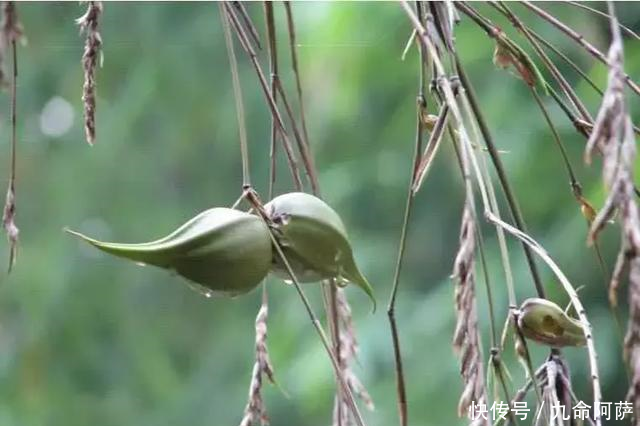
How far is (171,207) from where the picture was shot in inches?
90.3

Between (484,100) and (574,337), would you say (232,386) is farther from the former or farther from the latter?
(574,337)

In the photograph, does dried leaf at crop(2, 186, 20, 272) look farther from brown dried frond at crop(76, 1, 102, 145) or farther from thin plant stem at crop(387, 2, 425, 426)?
thin plant stem at crop(387, 2, 425, 426)

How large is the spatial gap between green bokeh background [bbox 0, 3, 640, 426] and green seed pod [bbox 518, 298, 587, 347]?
135cm

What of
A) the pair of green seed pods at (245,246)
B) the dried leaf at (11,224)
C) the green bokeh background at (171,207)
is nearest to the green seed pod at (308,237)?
the pair of green seed pods at (245,246)

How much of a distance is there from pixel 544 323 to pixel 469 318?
3.2 inches

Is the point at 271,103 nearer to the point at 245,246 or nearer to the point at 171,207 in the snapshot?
the point at 245,246

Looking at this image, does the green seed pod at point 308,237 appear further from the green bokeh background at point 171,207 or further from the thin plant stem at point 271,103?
the green bokeh background at point 171,207

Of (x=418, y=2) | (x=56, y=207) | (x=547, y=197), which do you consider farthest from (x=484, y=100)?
(x=418, y=2)

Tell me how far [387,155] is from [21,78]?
0.83 metres

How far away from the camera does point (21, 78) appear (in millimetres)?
2248

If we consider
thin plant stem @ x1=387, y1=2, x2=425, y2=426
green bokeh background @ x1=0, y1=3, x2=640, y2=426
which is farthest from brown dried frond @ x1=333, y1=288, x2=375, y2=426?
green bokeh background @ x1=0, y1=3, x2=640, y2=426

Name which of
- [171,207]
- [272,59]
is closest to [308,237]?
[272,59]

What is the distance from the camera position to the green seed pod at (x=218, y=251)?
0.40 m

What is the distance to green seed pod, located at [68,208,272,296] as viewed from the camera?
400 mm
